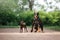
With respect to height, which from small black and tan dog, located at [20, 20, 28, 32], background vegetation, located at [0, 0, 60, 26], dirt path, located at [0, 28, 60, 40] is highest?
background vegetation, located at [0, 0, 60, 26]

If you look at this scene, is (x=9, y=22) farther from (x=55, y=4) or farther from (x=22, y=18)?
(x=55, y=4)

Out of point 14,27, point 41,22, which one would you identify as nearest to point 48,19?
point 41,22

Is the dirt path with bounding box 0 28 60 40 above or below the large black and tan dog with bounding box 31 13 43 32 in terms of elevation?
below

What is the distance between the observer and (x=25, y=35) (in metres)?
4.83

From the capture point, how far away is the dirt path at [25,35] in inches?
189

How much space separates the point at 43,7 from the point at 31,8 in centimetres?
15

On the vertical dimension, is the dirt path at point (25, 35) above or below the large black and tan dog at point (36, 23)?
below

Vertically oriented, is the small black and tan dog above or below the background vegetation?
below

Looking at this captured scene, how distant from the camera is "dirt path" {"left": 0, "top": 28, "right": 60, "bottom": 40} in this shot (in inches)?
189

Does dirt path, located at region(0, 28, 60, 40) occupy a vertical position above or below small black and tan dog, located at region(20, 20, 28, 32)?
below

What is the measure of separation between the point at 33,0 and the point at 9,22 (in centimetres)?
40

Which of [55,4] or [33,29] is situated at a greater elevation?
[55,4]

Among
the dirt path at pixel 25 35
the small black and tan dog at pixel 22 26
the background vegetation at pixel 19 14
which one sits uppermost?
the background vegetation at pixel 19 14

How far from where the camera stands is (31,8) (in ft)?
16.0
